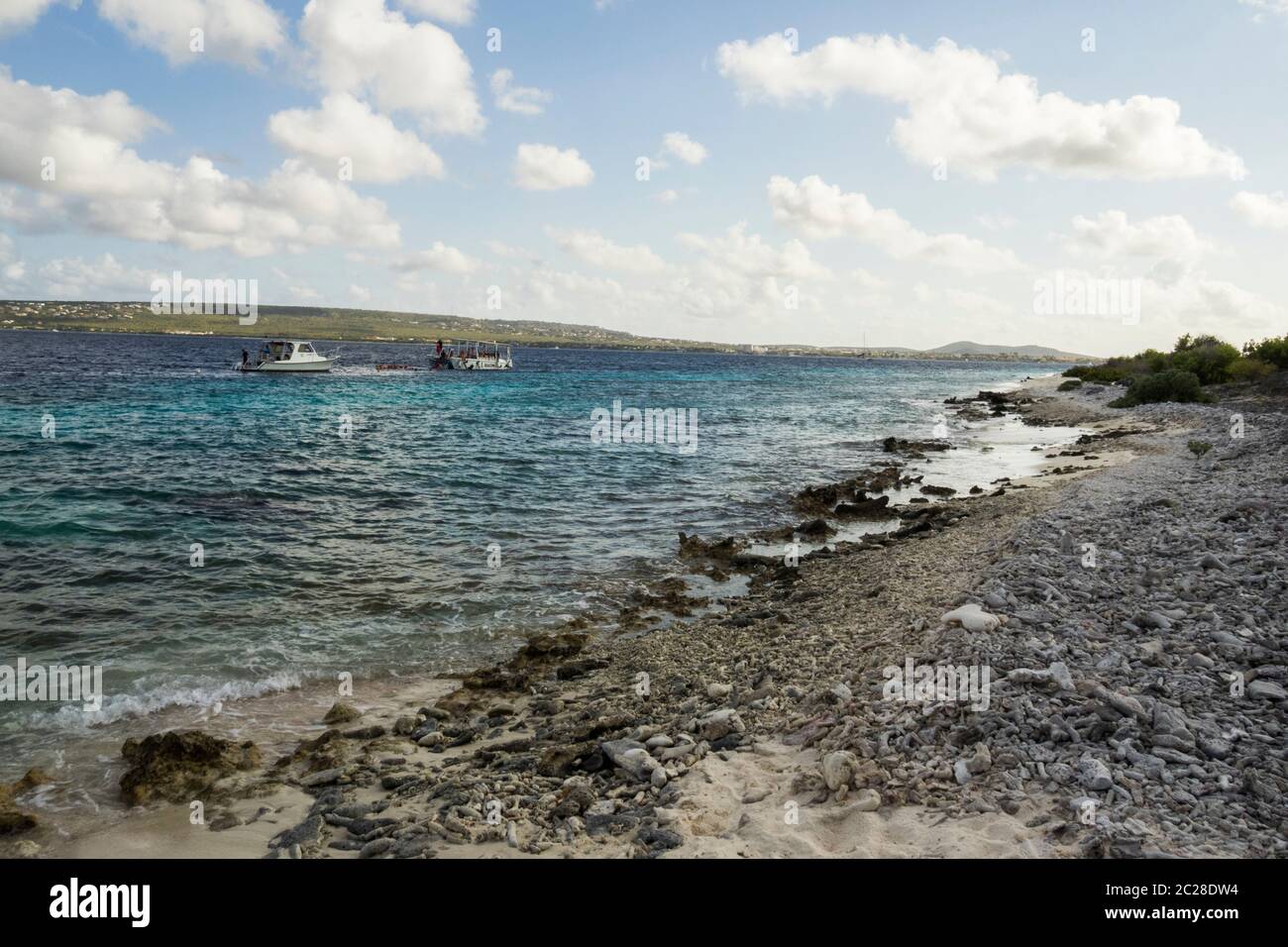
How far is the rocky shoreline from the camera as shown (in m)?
5.83

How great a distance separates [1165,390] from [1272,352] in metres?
9.91

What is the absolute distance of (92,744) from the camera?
912 centimetres

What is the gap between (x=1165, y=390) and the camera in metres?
48.3

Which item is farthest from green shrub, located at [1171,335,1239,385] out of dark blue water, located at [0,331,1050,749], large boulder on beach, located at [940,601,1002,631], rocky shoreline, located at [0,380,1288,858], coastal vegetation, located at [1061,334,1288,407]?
large boulder on beach, located at [940,601,1002,631]

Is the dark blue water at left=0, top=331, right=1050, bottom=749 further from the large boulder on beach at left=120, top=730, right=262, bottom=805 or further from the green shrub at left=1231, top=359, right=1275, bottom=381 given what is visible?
the green shrub at left=1231, top=359, right=1275, bottom=381

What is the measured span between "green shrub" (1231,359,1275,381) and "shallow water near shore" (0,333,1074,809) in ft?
58.9

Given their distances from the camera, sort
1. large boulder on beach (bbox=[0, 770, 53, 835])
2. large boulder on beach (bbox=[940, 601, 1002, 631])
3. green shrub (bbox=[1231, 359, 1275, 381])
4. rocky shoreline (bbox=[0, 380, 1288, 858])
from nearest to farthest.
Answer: rocky shoreline (bbox=[0, 380, 1288, 858]) < large boulder on beach (bbox=[0, 770, 53, 835]) < large boulder on beach (bbox=[940, 601, 1002, 631]) < green shrub (bbox=[1231, 359, 1275, 381])

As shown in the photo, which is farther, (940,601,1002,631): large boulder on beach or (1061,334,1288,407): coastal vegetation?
(1061,334,1288,407): coastal vegetation

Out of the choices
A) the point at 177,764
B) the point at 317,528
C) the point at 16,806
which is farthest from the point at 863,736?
the point at 317,528

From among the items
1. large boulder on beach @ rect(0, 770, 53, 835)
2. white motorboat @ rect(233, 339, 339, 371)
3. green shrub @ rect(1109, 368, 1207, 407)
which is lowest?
large boulder on beach @ rect(0, 770, 53, 835)
